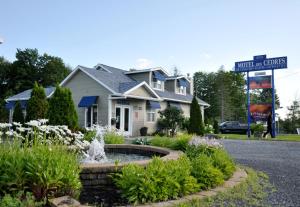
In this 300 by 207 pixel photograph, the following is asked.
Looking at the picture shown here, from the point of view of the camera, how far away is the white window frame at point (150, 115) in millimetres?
26094

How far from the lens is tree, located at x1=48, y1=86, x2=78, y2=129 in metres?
13.1

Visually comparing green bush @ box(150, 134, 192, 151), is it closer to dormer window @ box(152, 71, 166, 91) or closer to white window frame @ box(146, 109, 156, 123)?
white window frame @ box(146, 109, 156, 123)

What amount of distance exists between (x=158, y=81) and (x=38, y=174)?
25.8 meters

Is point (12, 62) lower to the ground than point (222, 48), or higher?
higher

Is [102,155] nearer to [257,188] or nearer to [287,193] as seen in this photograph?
[257,188]

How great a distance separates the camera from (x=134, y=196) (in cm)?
454

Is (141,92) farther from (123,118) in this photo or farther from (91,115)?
(91,115)

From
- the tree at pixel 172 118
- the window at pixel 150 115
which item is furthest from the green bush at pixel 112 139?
the window at pixel 150 115

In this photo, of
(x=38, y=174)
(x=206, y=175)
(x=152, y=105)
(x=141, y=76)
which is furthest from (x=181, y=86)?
(x=38, y=174)

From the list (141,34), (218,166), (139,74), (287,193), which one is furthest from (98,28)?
(287,193)

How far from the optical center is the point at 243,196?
5.24m

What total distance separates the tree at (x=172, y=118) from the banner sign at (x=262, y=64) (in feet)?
21.9

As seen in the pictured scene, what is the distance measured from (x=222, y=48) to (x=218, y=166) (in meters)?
14.8

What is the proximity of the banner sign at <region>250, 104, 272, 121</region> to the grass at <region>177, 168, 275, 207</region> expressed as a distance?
63.7ft
